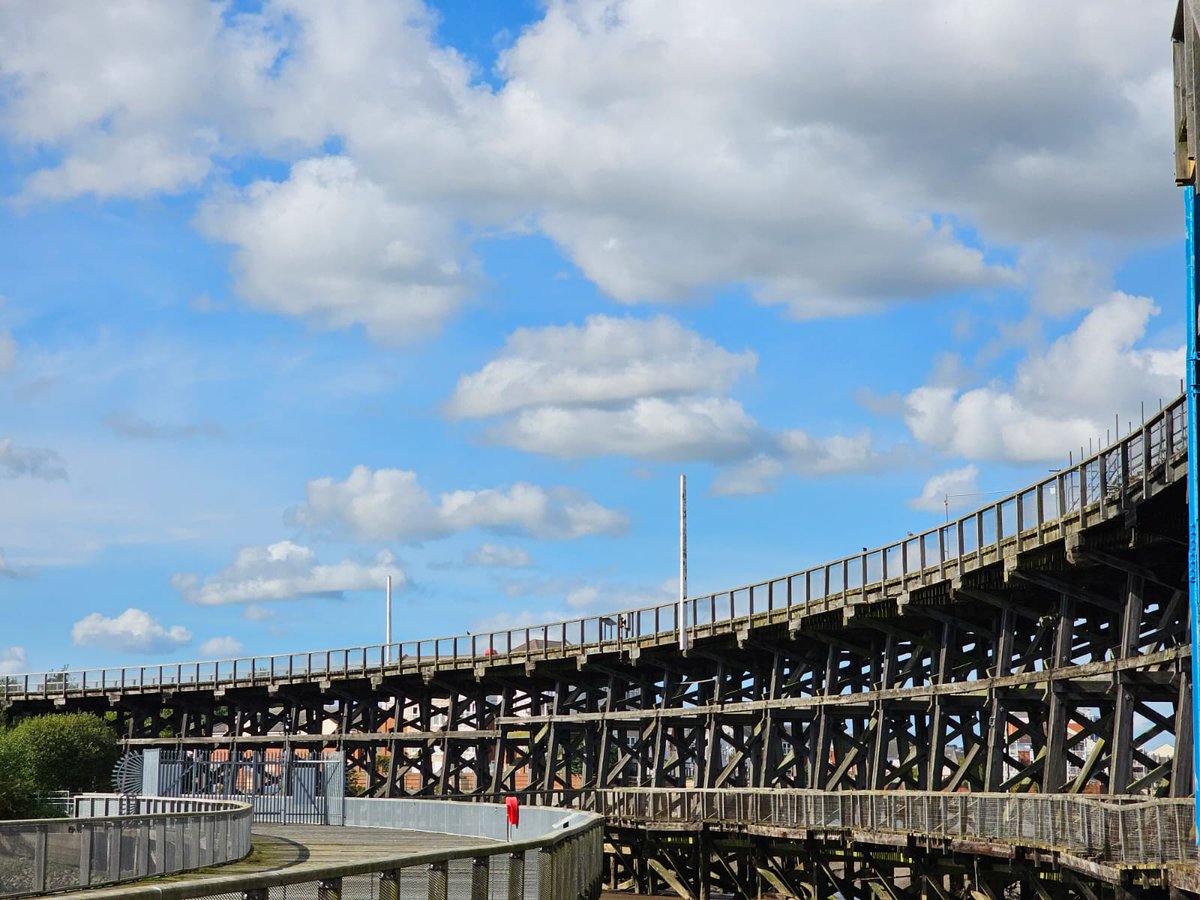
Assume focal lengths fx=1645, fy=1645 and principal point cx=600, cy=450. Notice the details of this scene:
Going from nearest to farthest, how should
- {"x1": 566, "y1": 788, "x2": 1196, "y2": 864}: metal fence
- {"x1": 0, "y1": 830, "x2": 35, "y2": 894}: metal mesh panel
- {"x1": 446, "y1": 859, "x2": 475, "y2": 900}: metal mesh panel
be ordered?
{"x1": 446, "y1": 859, "x2": 475, "y2": 900}: metal mesh panel
{"x1": 0, "y1": 830, "x2": 35, "y2": 894}: metal mesh panel
{"x1": 566, "y1": 788, "x2": 1196, "y2": 864}: metal fence

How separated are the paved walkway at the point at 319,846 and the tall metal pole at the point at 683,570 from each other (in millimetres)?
12918

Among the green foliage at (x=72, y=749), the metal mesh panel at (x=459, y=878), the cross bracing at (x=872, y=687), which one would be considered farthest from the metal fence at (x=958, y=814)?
the green foliage at (x=72, y=749)

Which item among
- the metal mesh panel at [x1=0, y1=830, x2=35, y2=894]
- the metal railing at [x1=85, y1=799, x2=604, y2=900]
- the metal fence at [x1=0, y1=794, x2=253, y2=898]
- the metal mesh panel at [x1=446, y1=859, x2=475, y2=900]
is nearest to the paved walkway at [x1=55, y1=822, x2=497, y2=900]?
the metal fence at [x1=0, y1=794, x2=253, y2=898]

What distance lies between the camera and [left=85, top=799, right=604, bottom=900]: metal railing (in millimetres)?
9680

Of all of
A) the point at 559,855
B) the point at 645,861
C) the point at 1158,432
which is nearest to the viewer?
the point at 559,855

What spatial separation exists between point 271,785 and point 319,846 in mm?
20415

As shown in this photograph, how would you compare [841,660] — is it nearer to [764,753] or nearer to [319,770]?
[764,753]

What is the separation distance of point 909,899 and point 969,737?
5057 millimetres

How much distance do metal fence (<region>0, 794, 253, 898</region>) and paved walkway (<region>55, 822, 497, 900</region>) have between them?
299mm

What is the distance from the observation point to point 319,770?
5031 cm

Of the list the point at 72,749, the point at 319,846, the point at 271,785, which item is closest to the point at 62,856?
the point at 319,846

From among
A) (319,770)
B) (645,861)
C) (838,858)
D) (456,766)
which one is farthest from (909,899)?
(456,766)

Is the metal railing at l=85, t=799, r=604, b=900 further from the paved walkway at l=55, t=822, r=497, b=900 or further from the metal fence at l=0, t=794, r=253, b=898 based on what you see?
the paved walkway at l=55, t=822, r=497, b=900

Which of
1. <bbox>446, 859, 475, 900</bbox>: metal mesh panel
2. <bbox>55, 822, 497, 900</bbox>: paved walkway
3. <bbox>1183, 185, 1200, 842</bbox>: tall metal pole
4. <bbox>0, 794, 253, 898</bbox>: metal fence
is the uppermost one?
<bbox>1183, 185, 1200, 842</bbox>: tall metal pole
